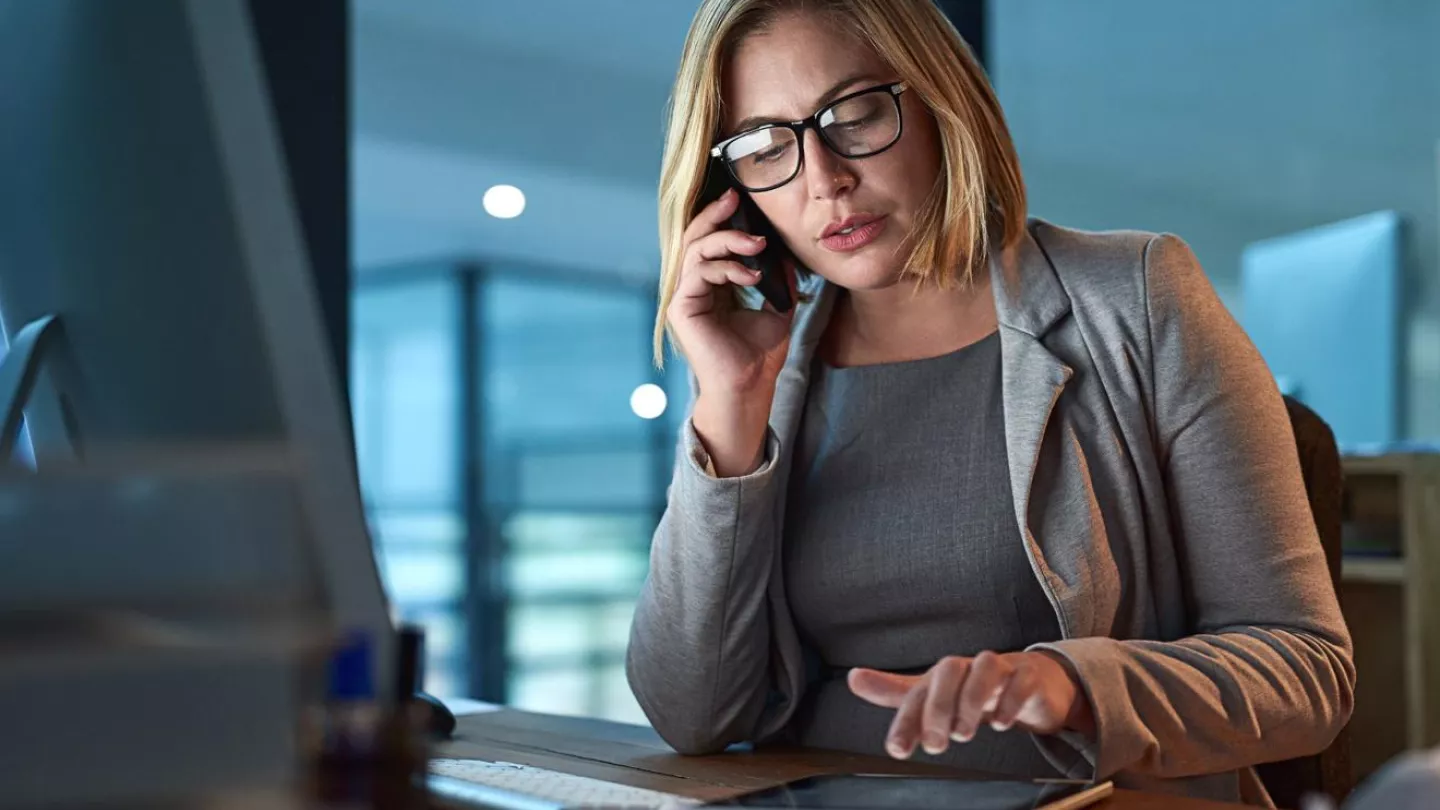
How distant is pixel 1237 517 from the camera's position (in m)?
1.21

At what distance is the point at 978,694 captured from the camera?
2.67 ft

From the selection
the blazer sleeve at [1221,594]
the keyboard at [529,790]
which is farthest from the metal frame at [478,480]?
the keyboard at [529,790]

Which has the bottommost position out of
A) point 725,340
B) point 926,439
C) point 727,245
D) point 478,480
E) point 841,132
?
point 478,480

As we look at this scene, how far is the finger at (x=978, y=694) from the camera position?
0.80 m

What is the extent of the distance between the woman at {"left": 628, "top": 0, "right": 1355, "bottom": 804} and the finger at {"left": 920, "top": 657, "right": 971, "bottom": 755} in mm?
389

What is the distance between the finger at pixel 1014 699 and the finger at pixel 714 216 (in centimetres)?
74

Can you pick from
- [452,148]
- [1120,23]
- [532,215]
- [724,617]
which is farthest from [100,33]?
[532,215]

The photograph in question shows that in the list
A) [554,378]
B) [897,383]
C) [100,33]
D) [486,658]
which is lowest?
[486,658]

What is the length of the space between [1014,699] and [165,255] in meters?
0.58

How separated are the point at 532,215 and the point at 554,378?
103cm

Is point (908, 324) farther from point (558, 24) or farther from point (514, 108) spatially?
point (514, 108)

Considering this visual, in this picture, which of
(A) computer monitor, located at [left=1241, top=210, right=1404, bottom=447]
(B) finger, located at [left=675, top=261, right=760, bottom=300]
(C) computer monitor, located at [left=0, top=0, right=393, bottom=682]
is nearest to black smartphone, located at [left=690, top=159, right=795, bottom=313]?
(B) finger, located at [left=675, top=261, right=760, bottom=300]

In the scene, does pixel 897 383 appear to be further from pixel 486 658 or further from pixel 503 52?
pixel 486 658

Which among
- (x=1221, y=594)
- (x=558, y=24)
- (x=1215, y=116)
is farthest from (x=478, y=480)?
(x=1221, y=594)
